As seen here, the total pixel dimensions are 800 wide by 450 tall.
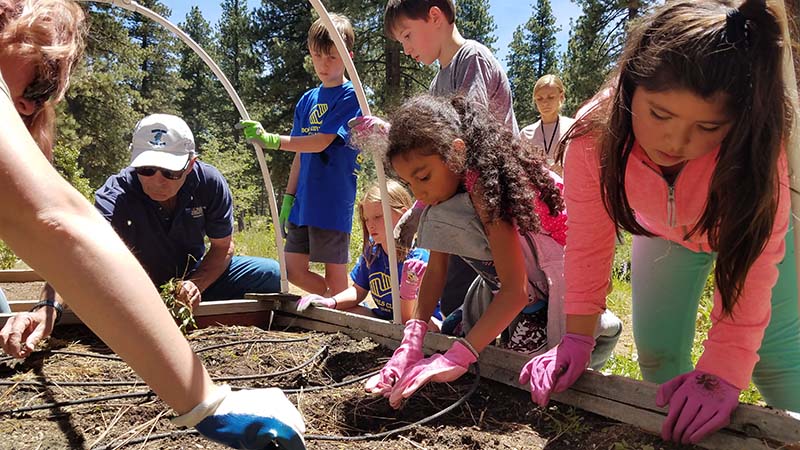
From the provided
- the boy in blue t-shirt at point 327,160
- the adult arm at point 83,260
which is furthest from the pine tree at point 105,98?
the adult arm at point 83,260

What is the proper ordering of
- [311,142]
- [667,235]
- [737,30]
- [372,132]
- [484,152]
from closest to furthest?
[737,30], [667,235], [484,152], [372,132], [311,142]

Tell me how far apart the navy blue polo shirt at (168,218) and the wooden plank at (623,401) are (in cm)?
119

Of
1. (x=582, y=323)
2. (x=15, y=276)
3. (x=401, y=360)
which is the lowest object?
(x=15, y=276)

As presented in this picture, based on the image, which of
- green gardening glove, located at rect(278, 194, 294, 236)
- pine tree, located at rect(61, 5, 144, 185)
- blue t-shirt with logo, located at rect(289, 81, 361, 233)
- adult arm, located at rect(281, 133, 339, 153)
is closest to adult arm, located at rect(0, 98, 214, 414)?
adult arm, located at rect(281, 133, 339, 153)

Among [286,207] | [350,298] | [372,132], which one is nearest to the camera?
[372,132]

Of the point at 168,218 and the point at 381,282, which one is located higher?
the point at 168,218

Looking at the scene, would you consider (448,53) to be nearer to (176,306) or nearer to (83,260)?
(176,306)

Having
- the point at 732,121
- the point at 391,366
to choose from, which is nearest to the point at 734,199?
the point at 732,121

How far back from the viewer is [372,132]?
7.50 feet

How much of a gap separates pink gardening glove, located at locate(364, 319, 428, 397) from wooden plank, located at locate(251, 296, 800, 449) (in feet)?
0.42

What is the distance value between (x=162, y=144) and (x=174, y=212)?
0.43 metres

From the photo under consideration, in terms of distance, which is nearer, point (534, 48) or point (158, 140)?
point (158, 140)

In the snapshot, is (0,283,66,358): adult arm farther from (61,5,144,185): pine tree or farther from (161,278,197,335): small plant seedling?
(61,5,144,185): pine tree

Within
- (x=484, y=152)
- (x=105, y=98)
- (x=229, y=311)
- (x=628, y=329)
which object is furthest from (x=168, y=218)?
(x=105, y=98)
